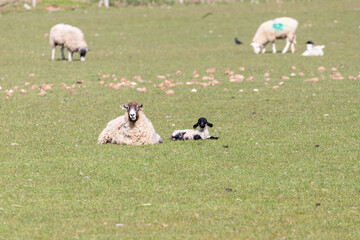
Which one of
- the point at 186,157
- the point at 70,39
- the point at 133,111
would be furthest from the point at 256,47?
the point at 186,157

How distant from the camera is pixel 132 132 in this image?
1398 cm

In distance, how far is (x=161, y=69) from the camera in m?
28.9

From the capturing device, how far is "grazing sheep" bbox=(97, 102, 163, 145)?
13969 mm

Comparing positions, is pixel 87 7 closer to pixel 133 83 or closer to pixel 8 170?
pixel 133 83

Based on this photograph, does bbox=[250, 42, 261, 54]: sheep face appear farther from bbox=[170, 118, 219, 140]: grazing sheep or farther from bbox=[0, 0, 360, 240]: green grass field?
bbox=[170, 118, 219, 140]: grazing sheep

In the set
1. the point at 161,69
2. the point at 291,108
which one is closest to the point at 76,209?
the point at 291,108

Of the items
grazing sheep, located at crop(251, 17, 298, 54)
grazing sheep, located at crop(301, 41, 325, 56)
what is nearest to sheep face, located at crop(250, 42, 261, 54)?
grazing sheep, located at crop(251, 17, 298, 54)

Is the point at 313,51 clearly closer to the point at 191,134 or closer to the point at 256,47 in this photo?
the point at 256,47

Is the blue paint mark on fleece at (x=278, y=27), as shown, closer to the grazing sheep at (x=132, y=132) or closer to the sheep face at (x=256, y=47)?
the sheep face at (x=256, y=47)

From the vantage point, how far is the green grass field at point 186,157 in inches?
351

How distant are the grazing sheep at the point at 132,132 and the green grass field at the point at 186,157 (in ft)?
1.08

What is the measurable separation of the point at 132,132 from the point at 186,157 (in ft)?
5.70

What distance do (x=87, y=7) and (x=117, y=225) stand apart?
43.8 m

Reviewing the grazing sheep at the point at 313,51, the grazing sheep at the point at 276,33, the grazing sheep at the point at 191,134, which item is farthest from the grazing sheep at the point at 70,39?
the grazing sheep at the point at 191,134
